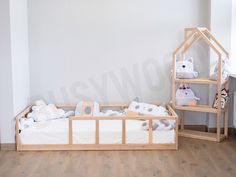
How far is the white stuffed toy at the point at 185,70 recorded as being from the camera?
4312 mm

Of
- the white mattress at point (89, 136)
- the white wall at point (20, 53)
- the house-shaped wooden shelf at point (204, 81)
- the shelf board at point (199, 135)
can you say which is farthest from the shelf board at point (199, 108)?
the white wall at point (20, 53)

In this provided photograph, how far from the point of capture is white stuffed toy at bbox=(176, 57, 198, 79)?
14.1 ft

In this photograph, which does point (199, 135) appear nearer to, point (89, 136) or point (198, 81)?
point (198, 81)

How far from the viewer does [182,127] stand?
4.65 meters

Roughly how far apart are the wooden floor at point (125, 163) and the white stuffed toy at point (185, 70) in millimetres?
872

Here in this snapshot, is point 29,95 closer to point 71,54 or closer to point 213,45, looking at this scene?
point 71,54

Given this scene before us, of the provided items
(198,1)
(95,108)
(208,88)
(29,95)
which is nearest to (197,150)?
(208,88)

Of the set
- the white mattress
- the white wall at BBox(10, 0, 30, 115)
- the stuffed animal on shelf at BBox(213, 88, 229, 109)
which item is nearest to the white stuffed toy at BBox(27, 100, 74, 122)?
the white wall at BBox(10, 0, 30, 115)

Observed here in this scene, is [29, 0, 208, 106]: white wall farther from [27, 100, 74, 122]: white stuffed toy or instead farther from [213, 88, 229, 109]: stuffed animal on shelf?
[213, 88, 229, 109]: stuffed animal on shelf

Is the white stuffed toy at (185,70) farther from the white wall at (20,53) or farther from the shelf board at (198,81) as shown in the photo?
the white wall at (20,53)

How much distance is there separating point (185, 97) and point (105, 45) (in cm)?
124

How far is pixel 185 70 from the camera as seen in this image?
171 inches

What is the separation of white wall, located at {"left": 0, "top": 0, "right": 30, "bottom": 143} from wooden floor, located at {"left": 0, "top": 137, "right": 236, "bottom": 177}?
0.35 meters

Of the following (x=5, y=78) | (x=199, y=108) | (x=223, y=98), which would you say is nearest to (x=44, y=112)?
(x=5, y=78)
